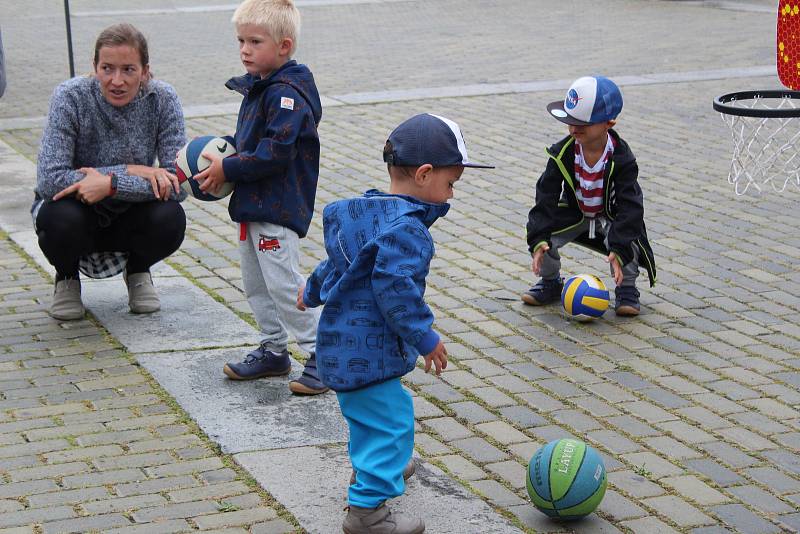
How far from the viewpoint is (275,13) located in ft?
16.6

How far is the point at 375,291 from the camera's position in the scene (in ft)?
12.5

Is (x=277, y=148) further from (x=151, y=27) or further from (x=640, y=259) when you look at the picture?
(x=151, y=27)

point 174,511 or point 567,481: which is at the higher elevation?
point 567,481

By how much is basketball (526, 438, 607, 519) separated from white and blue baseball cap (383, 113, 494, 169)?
1.09 meters

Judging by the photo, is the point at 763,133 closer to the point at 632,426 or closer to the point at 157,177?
the point at 632,426

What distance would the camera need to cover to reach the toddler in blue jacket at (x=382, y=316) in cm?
385

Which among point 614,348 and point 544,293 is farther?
point 544,293

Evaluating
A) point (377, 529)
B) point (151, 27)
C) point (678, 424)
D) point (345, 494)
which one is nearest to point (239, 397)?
point (345, 494)

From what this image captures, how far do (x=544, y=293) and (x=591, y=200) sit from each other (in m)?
0.59

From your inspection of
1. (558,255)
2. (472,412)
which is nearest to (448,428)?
(472,412)

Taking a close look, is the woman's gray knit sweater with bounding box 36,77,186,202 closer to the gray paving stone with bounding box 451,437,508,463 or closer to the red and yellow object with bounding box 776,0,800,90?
the gray paving stone with bounding box 451,437,508,463

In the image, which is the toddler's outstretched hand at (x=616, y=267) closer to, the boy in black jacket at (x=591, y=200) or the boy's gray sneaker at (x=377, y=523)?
the boy in black jacket at (x=591, y=200)

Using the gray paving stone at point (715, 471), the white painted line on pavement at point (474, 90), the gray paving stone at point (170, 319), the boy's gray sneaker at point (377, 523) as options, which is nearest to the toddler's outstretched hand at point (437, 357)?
the boy's gray sneaker at point (377, 523)

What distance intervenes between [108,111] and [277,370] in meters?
1.66
